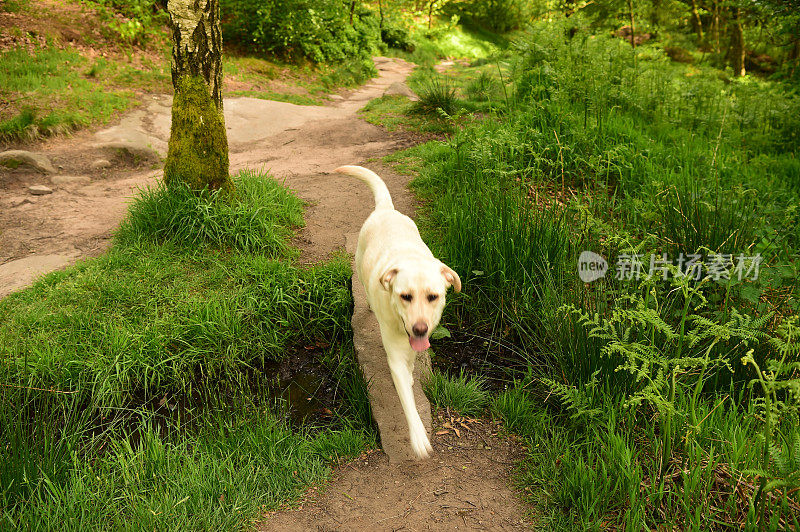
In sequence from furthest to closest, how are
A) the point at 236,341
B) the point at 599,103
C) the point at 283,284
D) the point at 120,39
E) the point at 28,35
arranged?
the point at 120,39
the point at 28,35
the point at 599,103
the point at 283,284
the point at 236,341

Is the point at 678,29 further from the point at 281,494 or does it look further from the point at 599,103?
the point at 281,494

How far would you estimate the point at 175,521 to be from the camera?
239 cm

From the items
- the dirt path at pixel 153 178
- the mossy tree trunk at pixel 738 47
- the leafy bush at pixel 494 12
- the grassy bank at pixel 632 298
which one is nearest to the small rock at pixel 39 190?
the dirt path at pixel 153 178

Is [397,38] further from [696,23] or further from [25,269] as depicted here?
[25,269]

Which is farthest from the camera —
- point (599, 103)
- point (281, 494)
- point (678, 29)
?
point (678, 29)

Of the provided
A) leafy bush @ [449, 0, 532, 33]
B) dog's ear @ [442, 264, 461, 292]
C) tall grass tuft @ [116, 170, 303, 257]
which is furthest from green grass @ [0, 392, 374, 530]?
leafy bush @ [449, 0, 532, 33]

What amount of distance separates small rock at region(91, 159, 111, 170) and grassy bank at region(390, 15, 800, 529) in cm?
387

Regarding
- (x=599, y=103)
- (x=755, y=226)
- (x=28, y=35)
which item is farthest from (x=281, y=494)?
(x=28, y=35)

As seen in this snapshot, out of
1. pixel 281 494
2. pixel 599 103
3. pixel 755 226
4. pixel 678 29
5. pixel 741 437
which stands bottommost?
pixel 281 494

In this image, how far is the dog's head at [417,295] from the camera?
258cm

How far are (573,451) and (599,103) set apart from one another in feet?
16.3

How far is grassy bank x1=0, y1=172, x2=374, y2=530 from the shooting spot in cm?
255

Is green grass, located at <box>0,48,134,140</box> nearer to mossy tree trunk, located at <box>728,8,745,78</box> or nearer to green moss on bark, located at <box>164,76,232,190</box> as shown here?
green moss on bark, located at <box>164,76,232,190</box>

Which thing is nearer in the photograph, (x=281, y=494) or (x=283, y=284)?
(x=281, y=494)
